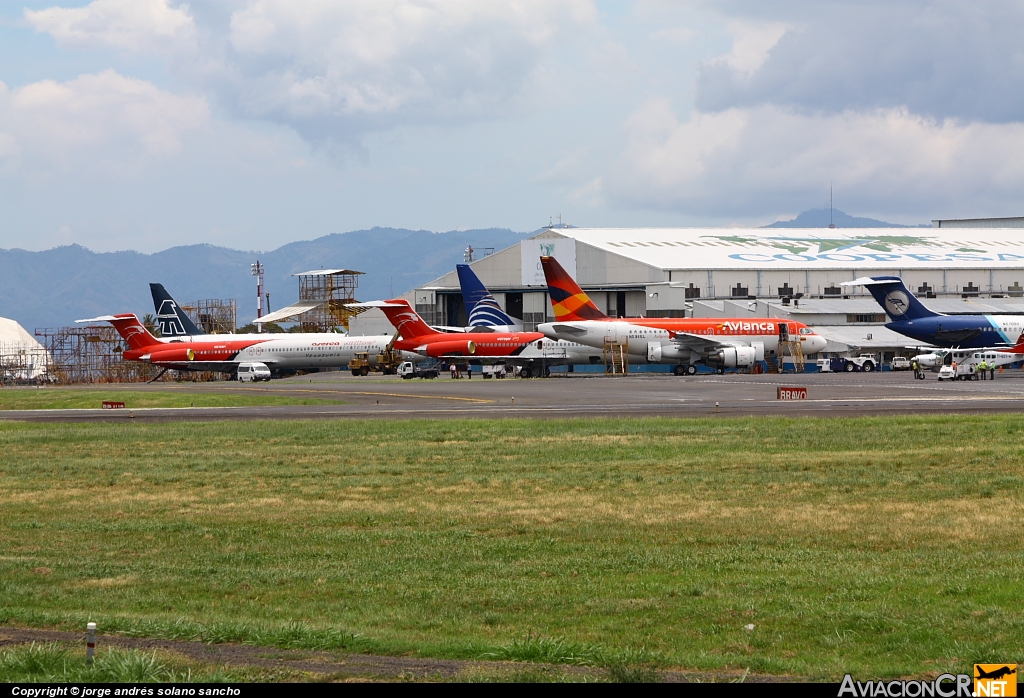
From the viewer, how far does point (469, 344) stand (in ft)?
291

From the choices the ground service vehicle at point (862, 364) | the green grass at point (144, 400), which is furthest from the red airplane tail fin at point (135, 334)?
the ground service vehicle at point (862, 364)

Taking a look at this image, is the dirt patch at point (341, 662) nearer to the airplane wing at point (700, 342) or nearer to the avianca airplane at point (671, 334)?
the avianca airplane at point (671, 334)

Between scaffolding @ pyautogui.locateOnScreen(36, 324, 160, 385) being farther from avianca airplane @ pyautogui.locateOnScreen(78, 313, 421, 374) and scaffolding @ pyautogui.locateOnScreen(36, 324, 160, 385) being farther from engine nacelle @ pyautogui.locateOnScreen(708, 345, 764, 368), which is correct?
engine nacelle @ pyautogui.locateOnScreen(708, 345, 764, 368)

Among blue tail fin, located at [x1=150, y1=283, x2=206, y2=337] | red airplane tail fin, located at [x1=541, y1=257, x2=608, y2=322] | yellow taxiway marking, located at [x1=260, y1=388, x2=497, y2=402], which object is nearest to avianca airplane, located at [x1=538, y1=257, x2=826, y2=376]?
red airplane tail fin, located at [x1=541, y1=257, x2=608, y2=322]

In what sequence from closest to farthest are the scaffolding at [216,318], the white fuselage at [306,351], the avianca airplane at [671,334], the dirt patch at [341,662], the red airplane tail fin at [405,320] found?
the dirt patch at [341,662] < the avianca airplane at [671,334] < the red airplane tail fin at [405,320] < the white fuselage at [306,351] < the scaffolding at [216,318]

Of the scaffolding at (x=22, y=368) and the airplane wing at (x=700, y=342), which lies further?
the scaffolding at (x=22, y=368)

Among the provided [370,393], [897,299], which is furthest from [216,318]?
[897,299]

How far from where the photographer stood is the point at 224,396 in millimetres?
61375

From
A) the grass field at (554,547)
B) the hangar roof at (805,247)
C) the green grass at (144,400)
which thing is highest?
the hangar roof at (805,247)

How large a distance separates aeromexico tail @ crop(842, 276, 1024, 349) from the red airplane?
2855cm

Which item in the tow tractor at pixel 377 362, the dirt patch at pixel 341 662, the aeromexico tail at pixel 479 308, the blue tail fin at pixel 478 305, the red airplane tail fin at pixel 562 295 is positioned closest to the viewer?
the dirt patch at pixel 341 662

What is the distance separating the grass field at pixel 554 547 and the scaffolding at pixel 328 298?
12199 centimetres

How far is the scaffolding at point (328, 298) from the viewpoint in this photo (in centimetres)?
15412

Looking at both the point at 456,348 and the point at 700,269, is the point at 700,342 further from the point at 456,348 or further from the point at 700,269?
the point at 700,269
